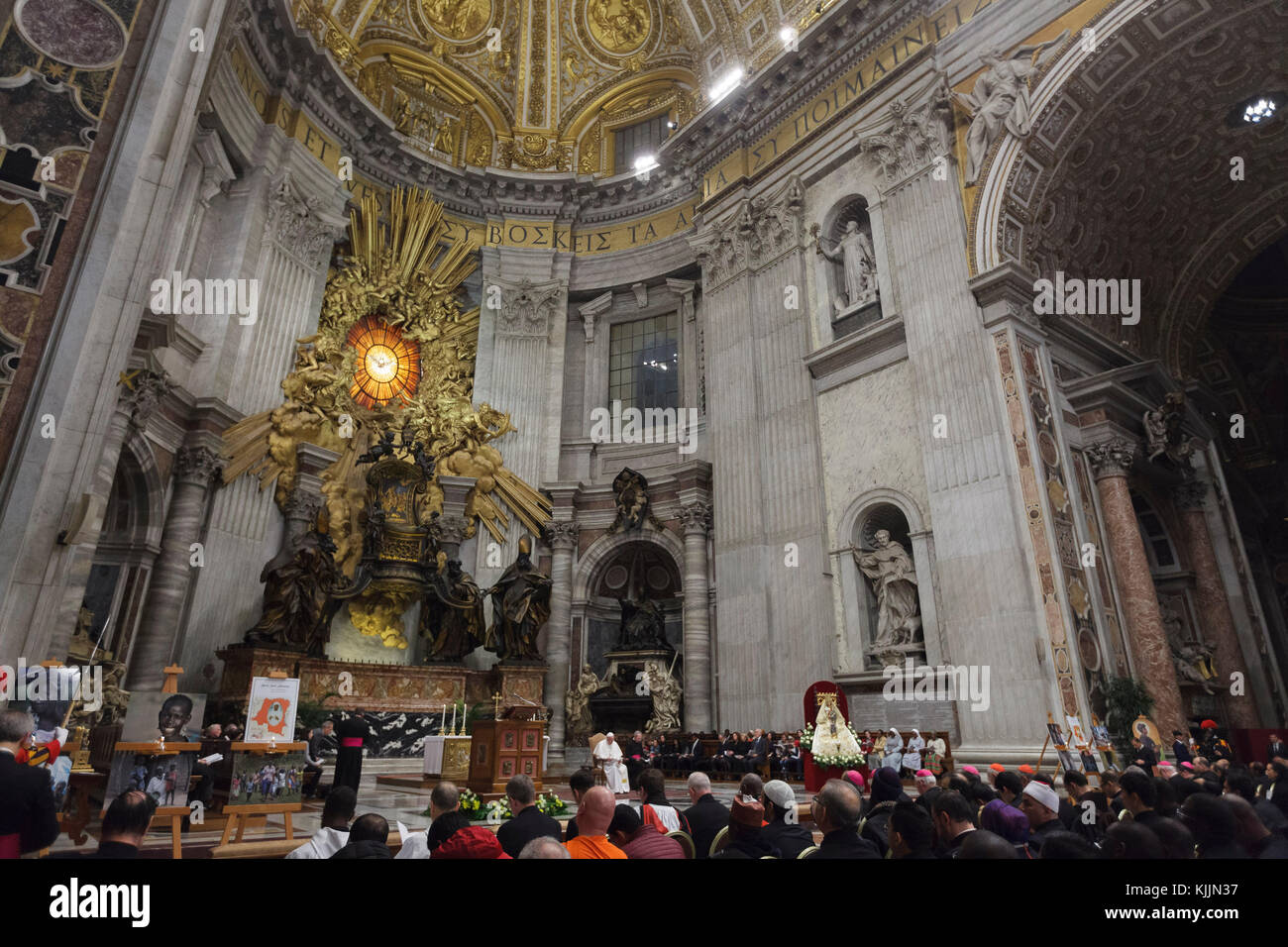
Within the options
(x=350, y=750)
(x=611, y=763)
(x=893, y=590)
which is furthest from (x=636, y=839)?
(x=893, y=590)

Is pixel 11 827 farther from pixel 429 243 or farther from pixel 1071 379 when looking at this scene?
pixel 429 243

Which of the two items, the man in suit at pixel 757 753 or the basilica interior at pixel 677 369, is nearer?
the basilica interior at pixel 677 369

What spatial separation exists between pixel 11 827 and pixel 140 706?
898 centimetres

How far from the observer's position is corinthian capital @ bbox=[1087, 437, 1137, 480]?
415 inches

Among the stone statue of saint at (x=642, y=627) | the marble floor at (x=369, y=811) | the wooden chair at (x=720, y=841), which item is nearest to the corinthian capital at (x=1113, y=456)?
the marble floor at (x=369, y=811)

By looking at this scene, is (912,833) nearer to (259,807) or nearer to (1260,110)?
(259,807)

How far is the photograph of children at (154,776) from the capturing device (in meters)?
4.24

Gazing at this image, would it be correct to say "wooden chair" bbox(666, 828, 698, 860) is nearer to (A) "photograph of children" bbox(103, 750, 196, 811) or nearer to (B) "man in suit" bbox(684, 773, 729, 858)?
(B) "man in suit" bbox(684, 773, 729, 858)

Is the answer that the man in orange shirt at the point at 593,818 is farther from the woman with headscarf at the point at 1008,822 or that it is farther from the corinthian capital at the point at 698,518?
the corinthian capital at the point at 698,518

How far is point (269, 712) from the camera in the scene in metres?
4.99

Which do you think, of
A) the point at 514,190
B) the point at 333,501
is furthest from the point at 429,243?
the point at 333,501

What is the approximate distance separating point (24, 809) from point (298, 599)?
30.8 ft

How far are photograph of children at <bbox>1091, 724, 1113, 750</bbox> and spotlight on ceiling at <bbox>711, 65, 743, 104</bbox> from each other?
44.7 ft

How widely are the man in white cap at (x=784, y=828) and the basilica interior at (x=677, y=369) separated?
4.04 m
